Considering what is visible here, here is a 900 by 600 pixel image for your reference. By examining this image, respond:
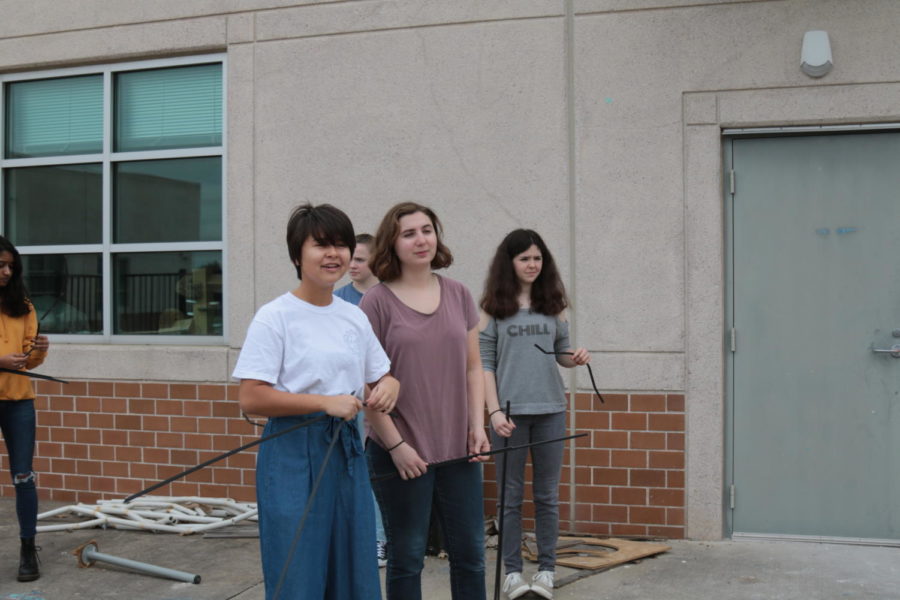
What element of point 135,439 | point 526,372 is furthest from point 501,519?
point 135,439

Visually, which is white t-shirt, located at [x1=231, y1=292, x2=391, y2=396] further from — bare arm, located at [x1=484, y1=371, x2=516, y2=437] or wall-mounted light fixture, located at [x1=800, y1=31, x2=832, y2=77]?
wall-mounted light fixture, located at [x1=800, y1=31, x2=832, y2=77]

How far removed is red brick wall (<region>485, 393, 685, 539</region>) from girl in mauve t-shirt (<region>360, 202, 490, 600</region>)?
2.15m

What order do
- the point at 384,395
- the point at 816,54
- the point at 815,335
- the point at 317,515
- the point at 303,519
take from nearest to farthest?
the point at 303,519, the point at 317,515, the point at 384,395, the point at 816,54, the point at 815,335

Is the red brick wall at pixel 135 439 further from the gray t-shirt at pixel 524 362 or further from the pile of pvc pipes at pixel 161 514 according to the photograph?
the gray t-shirt at pixel 524 362

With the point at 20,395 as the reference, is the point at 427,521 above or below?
below

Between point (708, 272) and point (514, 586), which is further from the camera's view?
point (708, 272)

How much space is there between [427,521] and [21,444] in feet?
8.49

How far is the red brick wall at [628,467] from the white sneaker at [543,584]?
43.8 inches

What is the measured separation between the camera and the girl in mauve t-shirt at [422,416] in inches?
135

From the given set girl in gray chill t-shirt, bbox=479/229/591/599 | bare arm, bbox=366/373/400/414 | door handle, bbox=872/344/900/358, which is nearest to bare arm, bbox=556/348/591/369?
girl in gray chill t-shirt, bbox=479/229/591/599

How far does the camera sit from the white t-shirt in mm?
2961

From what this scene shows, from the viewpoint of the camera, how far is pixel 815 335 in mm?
5402

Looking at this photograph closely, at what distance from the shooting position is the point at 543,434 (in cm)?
459

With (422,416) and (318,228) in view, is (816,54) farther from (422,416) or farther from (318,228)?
(318,228)
